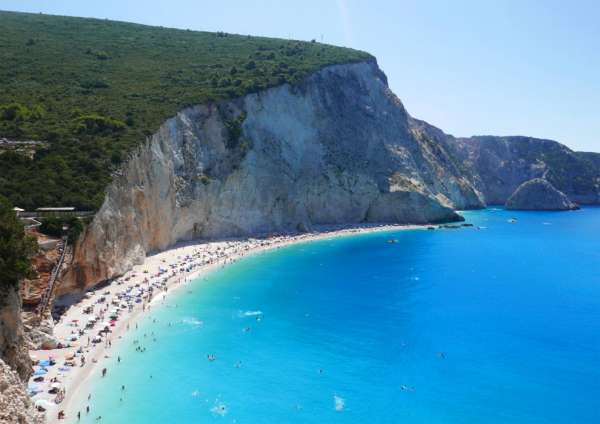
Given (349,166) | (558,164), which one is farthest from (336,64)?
(558,164)

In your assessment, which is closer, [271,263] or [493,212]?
[271,263]

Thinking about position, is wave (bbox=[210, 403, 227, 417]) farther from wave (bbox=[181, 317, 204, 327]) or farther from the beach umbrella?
wave (bbox=[181, 317, 204, 327])

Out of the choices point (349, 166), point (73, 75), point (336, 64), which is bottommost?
point (349, 166)

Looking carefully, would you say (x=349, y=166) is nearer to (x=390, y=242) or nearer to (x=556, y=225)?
(x=390, y=242)

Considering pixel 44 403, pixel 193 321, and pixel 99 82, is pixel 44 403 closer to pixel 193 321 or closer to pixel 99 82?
pixel 193 321

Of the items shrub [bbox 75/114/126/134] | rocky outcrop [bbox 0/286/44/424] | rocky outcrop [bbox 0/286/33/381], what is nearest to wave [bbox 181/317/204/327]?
rocky outcrop [bbox 0/286/44/424]

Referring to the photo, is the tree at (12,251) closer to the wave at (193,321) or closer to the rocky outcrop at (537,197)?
the wave at (193,321)

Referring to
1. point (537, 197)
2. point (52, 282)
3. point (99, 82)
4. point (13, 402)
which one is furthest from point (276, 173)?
point (537, 197)
